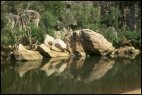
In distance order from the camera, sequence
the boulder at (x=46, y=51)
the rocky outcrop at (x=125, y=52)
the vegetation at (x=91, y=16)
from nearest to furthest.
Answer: the boulder at (x=46, y=51), the rocky outcrop at (x=125, y=52), the vegetation at (x=91, y=16)

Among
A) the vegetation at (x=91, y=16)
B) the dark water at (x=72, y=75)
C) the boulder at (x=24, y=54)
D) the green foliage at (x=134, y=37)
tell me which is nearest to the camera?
the dark water at (x=72, y=75)

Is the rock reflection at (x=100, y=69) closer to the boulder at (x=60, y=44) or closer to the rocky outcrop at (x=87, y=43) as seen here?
the rocky outcrop at (x=87, y=43)

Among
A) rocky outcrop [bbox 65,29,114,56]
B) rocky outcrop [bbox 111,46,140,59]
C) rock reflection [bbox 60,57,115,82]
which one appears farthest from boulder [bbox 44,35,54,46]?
rocky outcrop [bbox 111,46,140,59]

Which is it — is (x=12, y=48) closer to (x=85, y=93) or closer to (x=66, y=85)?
(x=66, y=85)

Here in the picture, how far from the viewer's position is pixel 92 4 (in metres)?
50.6

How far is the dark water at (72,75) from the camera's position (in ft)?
61.7

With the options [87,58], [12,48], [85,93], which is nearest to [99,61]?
[87,58]

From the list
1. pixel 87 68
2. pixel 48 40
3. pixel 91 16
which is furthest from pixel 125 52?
pixel 91 16

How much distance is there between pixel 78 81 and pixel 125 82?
2897 millimetres

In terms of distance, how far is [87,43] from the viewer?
35.3 meters

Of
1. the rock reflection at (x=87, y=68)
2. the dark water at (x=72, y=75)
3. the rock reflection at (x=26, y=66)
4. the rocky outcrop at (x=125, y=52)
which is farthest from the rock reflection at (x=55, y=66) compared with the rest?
the rocky outcrop at (x=125, y=52)

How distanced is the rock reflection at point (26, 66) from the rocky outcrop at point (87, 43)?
224 inches

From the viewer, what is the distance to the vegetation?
129 ft

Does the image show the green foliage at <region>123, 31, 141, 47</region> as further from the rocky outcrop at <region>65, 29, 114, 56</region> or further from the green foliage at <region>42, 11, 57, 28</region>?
the green foliage at <region>42, 11, 57, 28</region>
